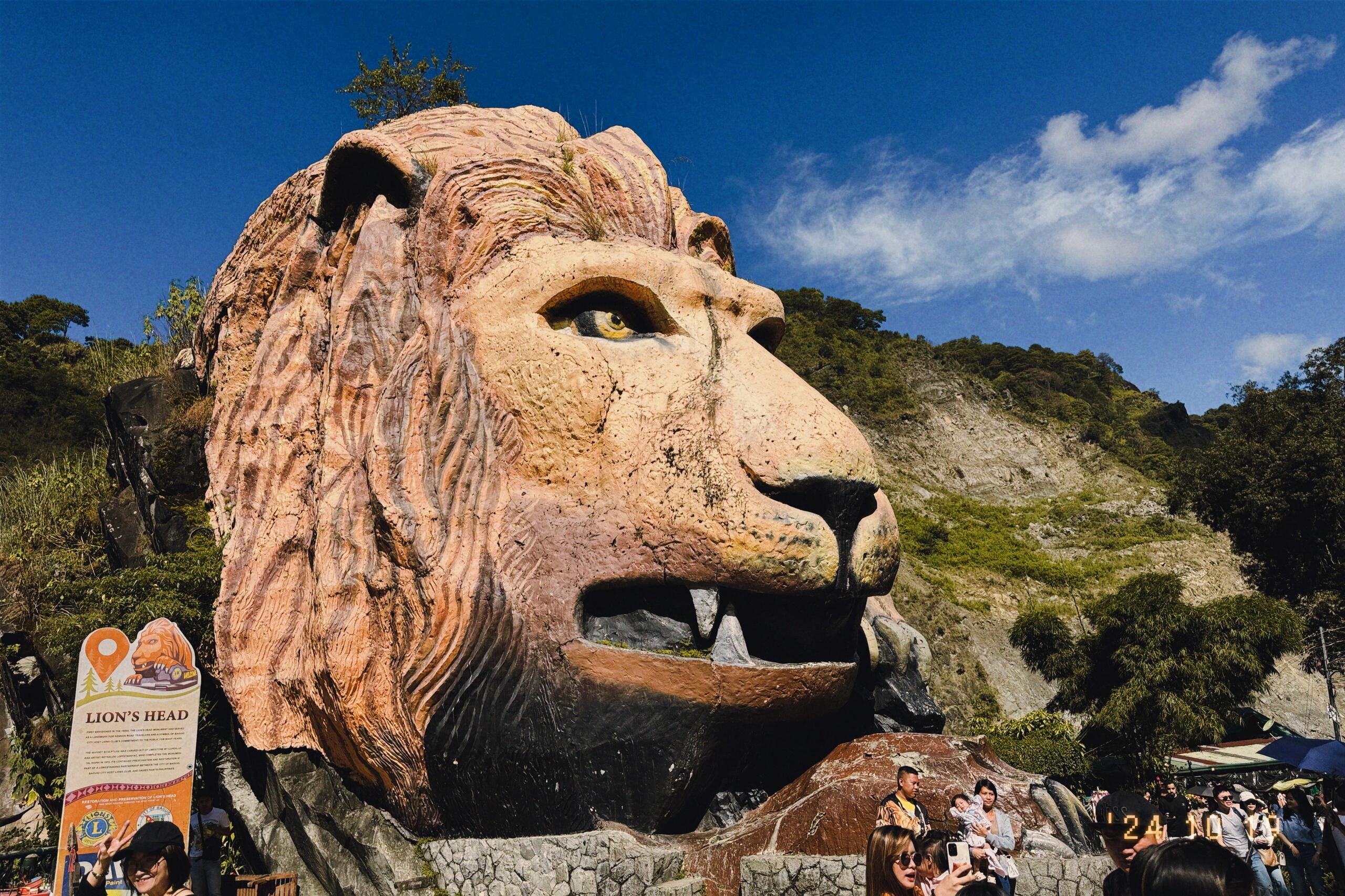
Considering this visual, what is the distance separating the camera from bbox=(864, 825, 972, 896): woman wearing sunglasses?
2285 millimetres

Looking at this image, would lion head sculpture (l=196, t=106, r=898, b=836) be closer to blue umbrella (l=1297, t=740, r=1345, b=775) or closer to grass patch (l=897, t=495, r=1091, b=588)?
blue umbrella (l=1297, t=740, r=1345, b=775)

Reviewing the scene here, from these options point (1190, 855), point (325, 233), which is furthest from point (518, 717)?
point (325, 233)

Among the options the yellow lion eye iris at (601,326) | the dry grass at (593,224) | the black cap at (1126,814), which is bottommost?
the black cap at (1126,814)

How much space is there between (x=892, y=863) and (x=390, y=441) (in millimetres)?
3223

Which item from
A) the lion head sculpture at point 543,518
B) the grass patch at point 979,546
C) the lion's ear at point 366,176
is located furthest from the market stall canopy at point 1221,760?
the lion's ear at point 366,176

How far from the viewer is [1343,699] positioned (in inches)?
1021

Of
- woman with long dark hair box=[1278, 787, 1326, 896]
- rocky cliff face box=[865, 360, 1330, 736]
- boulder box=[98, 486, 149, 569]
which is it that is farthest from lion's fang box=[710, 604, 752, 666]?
rocky cliff face box=[865, 360, 1330, 736]

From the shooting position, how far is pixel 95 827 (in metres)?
4.51

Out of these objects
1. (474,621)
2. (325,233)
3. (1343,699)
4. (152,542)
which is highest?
(325,233)

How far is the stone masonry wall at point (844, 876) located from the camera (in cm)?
382

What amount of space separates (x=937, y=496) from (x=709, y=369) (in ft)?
112

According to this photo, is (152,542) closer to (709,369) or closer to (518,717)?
(518,717)

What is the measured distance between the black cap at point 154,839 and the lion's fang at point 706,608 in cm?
208

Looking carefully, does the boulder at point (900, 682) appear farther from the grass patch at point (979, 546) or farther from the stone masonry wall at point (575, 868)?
the grass patch at point (979, 546)
